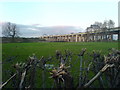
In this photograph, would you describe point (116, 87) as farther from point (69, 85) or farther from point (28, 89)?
point (28, 89)

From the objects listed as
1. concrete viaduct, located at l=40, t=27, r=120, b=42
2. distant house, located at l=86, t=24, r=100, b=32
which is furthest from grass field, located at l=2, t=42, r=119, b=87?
distant house, located at l=86, t=24, r=100, b=32

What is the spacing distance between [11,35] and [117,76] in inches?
2495

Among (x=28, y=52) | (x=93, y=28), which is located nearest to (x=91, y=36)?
(x=93, y=28)

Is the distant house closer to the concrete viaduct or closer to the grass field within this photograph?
the concrete viaduct

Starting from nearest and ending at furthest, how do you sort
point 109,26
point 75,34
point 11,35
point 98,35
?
point 109,26, point 11,35, point 98,35, point 75,34

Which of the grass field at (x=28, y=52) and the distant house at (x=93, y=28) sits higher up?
the distant house at (x=93, y=28)

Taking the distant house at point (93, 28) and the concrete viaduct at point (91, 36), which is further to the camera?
the distant house at point (93, 28)

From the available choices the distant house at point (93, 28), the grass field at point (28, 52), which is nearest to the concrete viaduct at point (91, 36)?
the distant house at point (93, 28)

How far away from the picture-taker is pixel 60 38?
104125mm

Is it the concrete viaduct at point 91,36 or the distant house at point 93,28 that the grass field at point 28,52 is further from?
the distant house at point 93,28

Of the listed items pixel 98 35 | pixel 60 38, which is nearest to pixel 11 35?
pixel 98 35

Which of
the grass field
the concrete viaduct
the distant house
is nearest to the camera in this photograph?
the grass field

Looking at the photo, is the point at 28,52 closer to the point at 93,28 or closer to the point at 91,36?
the point at 93,28

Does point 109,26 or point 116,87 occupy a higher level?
point 109,26
